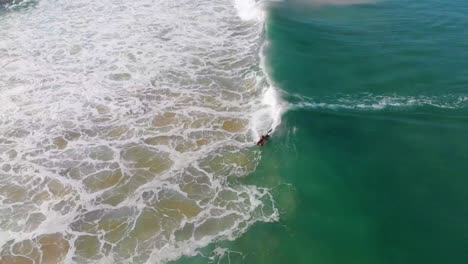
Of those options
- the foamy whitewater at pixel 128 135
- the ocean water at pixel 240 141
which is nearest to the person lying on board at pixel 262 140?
the ocean water at pixel 240 141

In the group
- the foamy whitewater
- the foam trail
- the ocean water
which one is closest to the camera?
the ocean water

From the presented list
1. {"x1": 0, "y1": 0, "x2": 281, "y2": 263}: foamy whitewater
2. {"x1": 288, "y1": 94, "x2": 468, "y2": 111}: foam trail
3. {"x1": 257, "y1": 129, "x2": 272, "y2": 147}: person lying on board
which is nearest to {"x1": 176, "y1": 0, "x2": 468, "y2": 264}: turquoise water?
{"x1": 288, "y1": 94, "x2": 468, "y2": 111}: foam trail

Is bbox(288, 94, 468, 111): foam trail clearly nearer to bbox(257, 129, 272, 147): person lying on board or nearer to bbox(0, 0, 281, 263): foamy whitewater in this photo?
bbox(0, 0, 281, 263): foamy whitewater

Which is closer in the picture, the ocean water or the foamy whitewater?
the ocean water

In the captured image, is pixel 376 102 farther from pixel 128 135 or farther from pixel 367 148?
pixel 128 135

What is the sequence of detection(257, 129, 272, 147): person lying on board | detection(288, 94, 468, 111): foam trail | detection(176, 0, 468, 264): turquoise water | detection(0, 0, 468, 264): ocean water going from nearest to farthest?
detection(176, 0, 468, 264): turquoise water < detection(0, 0, 468, 264): ocean water < detection(257, 129, 272, 147): person lying on board < detection(288, 94, 468, 111): foam trail

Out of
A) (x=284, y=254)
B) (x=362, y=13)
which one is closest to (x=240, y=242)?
(x=284, y=254)

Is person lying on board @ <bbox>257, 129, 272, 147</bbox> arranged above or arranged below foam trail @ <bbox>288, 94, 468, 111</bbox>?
below
